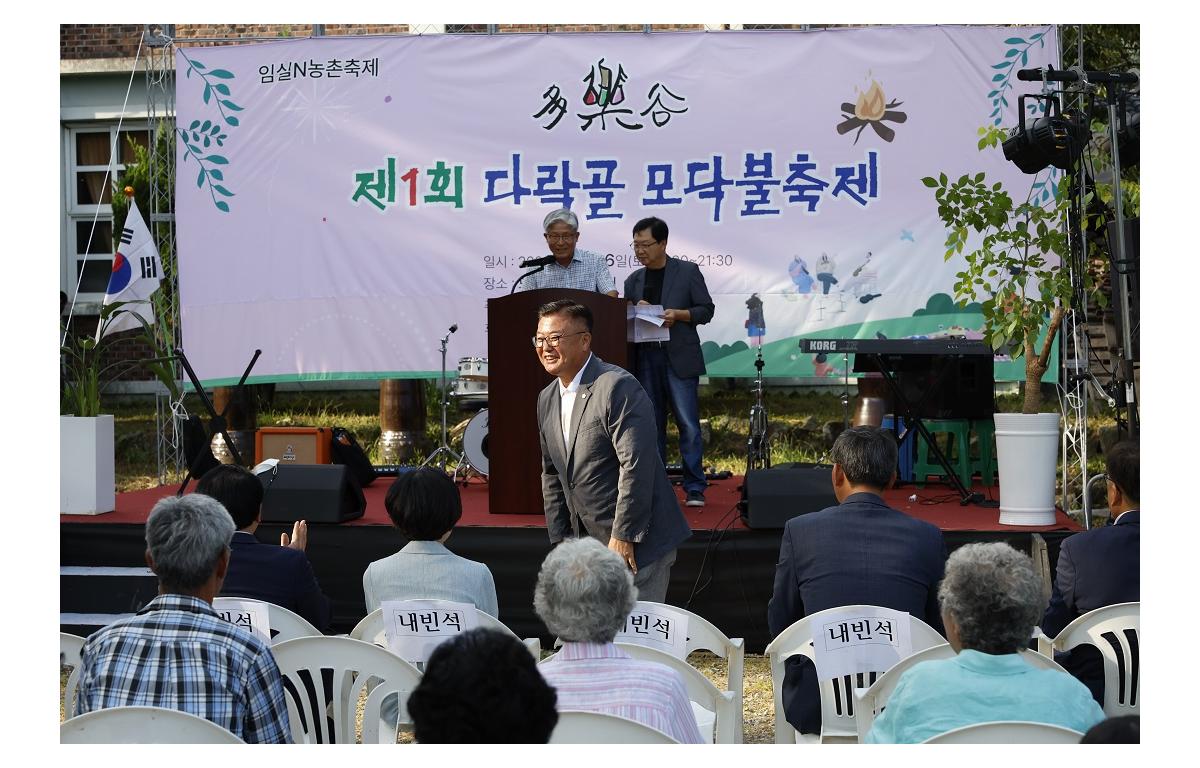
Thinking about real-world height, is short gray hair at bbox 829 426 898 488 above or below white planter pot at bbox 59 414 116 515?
above

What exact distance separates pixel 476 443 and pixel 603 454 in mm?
2787

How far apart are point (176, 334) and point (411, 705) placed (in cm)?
701

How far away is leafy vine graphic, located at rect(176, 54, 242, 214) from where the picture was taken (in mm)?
7738

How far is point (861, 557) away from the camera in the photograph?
311cm

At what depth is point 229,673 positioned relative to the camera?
7.31 ft

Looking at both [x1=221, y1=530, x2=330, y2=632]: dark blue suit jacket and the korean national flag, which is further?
the korean national flag

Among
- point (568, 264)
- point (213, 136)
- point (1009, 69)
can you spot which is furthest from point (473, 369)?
point (1009, 69)

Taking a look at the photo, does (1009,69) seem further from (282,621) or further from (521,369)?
(282,621)

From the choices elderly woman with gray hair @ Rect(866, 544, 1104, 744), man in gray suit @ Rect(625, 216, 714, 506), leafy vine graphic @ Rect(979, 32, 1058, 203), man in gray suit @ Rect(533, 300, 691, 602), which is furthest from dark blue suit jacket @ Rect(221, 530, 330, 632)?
leafy vine graphic @ Rect(979, 32, 1058, 203)

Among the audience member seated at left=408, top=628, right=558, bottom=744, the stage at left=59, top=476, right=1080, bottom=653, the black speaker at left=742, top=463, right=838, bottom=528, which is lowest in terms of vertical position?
the stage at left=59, top=476, right=1080, bottom=653

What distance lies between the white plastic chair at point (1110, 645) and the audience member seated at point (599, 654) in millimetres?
1159

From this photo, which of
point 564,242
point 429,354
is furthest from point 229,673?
point 429,354

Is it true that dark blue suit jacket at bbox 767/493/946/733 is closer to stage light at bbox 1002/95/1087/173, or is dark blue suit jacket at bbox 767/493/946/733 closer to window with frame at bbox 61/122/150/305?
stage light at bbox 1002/95/1087/173

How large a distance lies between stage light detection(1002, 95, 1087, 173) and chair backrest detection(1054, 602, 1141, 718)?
2877 millimetres
